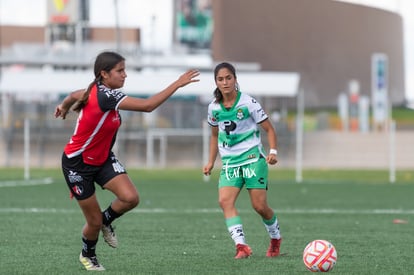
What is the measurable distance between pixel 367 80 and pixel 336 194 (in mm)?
81514

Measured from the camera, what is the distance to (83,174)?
962cm

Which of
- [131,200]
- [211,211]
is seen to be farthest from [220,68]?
[211,211]

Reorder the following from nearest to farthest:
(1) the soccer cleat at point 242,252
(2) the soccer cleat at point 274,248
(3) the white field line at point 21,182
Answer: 1. (1) the soccer cleat at point 242,252
2. (2) the soccer cleat at point 274,248
3. (3) the white field line at point 21,182

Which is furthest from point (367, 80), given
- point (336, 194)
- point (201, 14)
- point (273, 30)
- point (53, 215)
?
point (53, 215)

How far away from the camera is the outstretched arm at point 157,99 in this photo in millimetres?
9078

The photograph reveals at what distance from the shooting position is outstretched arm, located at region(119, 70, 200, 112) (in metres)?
9.08

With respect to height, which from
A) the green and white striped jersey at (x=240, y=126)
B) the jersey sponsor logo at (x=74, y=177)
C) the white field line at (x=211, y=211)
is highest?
the green and white striped jersey at (x=240, y=126)

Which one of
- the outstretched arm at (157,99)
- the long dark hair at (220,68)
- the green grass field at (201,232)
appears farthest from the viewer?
the long dark hair at (220,68)

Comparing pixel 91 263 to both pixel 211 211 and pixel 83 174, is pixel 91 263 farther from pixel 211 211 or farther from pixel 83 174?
pixel 211 211

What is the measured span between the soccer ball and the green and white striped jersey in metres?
1.50

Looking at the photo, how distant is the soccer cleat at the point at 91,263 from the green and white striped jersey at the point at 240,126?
71.7 inches

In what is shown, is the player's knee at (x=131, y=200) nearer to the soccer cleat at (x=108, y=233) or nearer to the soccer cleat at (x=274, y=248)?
the soccer cleat at (x=108, y=233)

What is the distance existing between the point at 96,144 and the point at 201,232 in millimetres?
4078

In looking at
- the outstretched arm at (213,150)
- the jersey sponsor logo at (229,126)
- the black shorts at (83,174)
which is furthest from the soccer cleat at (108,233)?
the jersey sponsor logo at (229,126)
